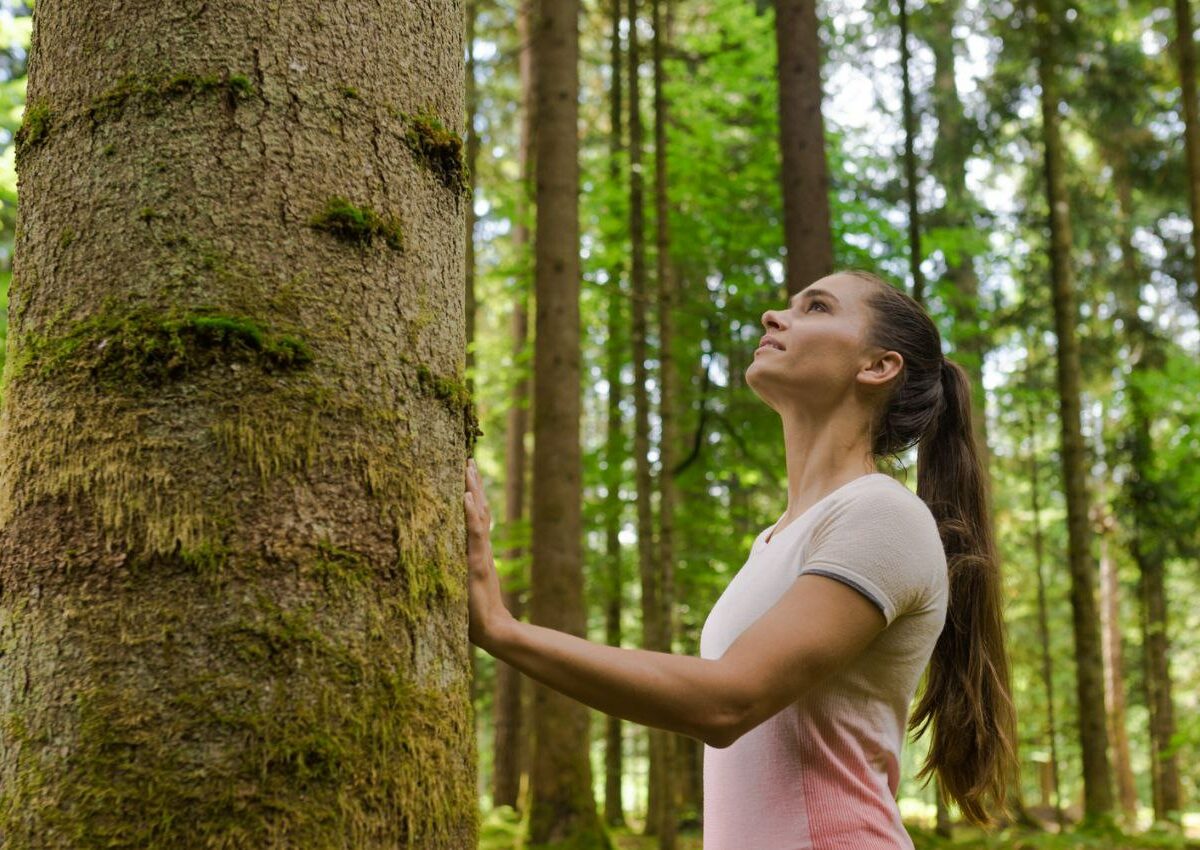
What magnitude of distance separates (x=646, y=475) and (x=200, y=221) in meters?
9.67

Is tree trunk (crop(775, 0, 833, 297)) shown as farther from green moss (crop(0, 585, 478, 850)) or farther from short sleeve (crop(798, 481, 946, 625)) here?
green moss (crop(0, 585, 478, 850))

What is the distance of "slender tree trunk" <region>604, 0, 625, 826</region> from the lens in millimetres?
12164

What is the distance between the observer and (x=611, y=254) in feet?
39.8

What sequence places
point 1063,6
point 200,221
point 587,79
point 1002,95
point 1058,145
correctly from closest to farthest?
point 200,221 → point 1058,145 → point 1063,6 → point 1002,95 → point 587,79

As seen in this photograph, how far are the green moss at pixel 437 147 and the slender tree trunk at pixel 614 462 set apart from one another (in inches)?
398

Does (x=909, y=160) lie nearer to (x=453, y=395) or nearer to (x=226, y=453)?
(x=453, y=395)

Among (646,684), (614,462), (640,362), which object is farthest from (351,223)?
(614,462)

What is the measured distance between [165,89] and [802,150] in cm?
714

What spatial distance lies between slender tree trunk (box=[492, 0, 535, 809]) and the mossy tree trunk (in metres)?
10.0

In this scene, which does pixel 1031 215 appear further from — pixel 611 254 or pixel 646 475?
pixel 646 475

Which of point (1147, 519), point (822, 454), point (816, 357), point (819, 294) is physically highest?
point (819, 294)

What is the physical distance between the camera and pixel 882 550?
1717 millimetres

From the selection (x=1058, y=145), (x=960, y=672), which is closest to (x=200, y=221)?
(x=960, y=672)

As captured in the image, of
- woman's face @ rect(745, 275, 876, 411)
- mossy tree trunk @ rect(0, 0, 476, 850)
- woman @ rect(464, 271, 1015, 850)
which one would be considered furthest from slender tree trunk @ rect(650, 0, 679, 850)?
mossy tree trunk @ rect(0, 0, 476, 850)
